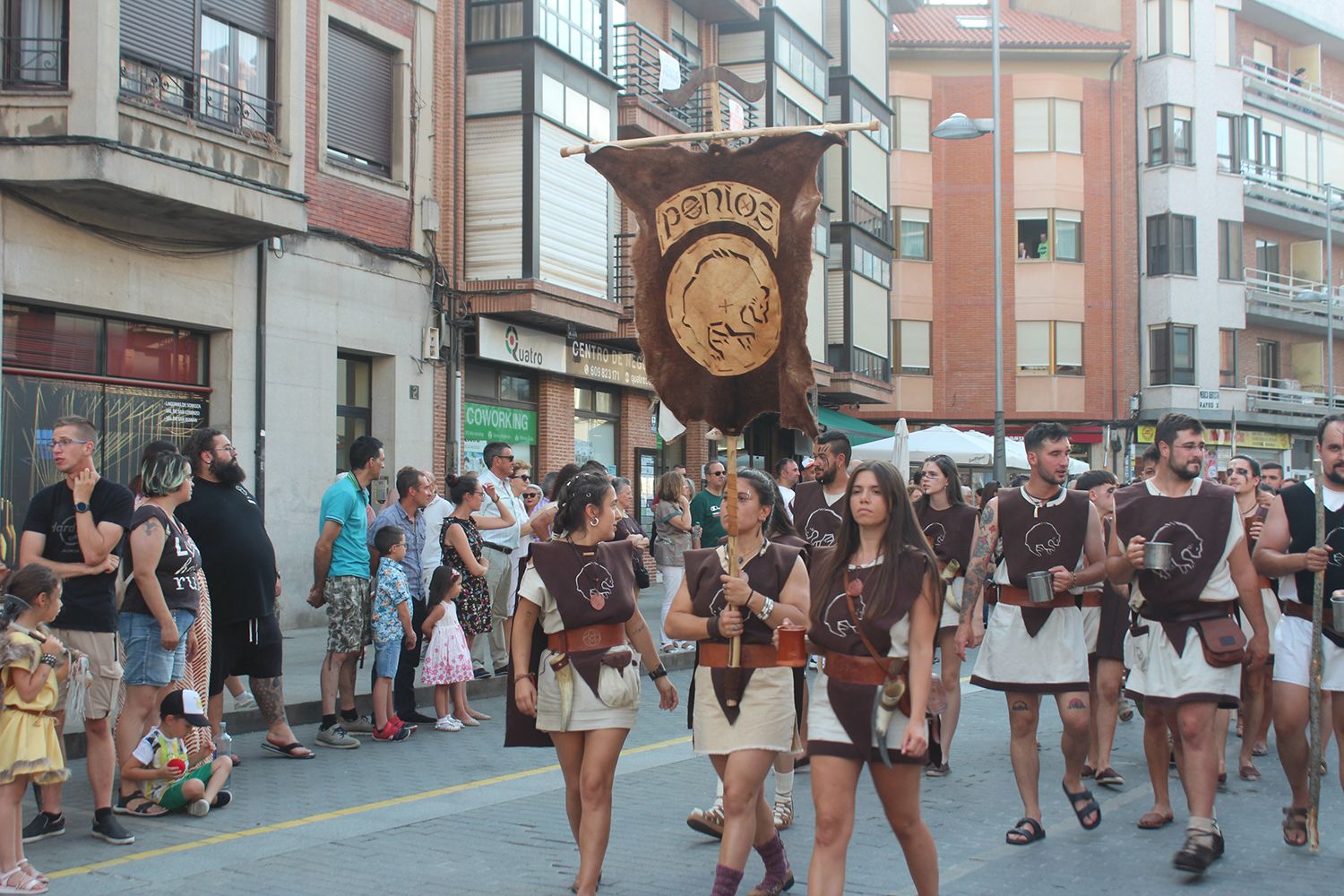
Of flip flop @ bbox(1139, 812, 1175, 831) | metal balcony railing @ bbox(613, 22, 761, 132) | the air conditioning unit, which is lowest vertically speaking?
flip flop @ bbox(1139, 812, 1175, 831)

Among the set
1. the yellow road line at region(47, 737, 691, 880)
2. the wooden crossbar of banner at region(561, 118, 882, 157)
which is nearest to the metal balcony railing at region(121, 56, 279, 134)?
the yellow road line at region(47, 737, 691, 880)

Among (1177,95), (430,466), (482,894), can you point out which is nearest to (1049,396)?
(1177,95)

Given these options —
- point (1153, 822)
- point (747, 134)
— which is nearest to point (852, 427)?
point (1153, 822)

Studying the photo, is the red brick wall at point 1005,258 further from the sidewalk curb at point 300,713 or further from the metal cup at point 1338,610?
the metal cup at point 1338,610

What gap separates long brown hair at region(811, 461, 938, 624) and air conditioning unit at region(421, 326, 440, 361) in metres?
14.1

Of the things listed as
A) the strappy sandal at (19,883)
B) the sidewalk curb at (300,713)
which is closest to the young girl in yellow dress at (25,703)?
the strappy sandal at (19,883)

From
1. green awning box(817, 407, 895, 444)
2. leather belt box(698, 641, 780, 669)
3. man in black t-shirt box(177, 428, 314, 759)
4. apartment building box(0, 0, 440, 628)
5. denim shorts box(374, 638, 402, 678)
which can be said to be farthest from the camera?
green awning box(817, 407, 895, 444)

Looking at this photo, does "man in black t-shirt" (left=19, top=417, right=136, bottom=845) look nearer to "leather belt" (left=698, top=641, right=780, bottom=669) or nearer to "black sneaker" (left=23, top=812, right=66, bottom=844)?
"black sneaker" (left=23, top=812, right=66, bottom=844)

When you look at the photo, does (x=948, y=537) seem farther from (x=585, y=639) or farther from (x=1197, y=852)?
(x=585, y=639)

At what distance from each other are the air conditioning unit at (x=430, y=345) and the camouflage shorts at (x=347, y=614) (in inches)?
373

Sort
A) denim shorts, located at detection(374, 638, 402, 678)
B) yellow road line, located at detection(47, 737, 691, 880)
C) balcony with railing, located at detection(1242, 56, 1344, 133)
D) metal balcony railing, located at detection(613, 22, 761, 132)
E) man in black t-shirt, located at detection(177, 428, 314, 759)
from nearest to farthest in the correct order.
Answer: yellow road line, located at detection(47, 737, 691, 880), man in black t-shirt, located at detection(177, 428, 314, 759), denim shorts, located at detection(374, 638, 402, 678), metal balcony railing, located at detection(613, 22, 761, 132), balcony with railing, located at detection(1242, 56, 1344, 133)

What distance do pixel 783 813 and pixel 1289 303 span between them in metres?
41.5

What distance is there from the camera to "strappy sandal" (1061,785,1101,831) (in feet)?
22.6

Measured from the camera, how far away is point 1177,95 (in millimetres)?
41438
